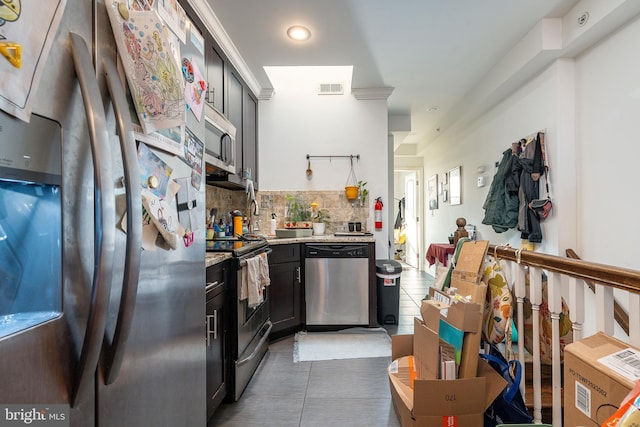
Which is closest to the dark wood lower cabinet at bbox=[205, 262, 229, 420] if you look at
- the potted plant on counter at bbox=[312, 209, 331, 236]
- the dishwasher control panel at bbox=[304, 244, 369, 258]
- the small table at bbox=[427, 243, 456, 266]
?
the dishwasher control panel at bbox=[304, 244, 369, 258]

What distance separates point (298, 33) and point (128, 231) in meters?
2.39

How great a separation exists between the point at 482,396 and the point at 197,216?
1419 mm

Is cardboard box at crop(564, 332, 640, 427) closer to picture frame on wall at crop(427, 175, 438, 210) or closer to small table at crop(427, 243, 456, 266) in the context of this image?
small table at crop(427, 243, 456, 266)

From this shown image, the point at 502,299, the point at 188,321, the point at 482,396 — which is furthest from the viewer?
the point at 502,299

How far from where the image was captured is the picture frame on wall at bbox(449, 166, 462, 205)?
187 inches

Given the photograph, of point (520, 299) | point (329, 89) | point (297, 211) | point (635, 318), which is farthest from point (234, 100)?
point (635, 318)

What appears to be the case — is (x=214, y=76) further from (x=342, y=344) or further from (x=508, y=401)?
(x=508, y=401)

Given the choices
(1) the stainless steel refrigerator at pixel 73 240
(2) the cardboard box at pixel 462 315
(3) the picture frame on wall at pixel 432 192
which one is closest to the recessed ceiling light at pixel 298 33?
(1) the stainless steel refrigerator at pixel 73 240

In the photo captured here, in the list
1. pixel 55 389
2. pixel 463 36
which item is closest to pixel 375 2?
pixel 463 36

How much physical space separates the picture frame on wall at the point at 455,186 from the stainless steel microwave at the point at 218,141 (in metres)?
3.62

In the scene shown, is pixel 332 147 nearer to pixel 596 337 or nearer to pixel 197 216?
pixel 197 216

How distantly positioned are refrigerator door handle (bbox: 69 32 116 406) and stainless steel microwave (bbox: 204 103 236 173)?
5.02 ft

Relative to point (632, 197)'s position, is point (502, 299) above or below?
below

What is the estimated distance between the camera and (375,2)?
84.0 inches
